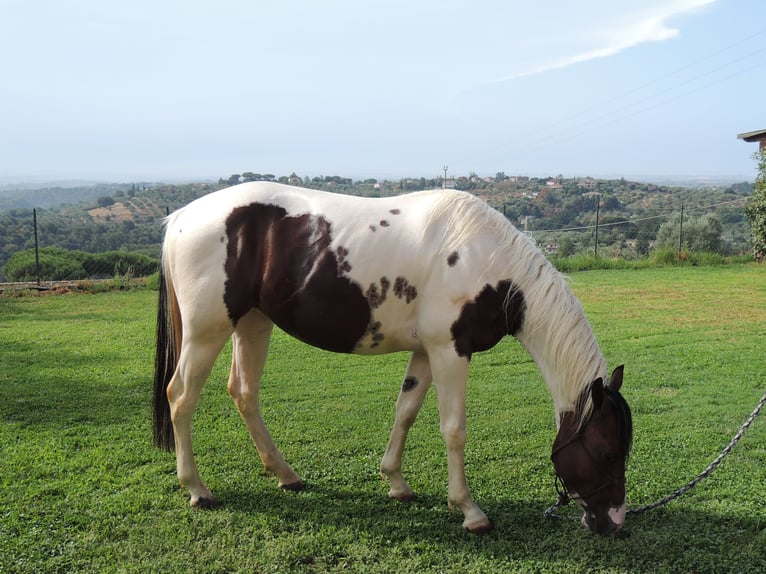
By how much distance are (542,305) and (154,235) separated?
1593cm

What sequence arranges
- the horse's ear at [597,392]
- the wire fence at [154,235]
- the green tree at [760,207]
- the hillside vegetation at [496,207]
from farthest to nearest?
the hillside vegetation at [496,207] → the wire fence at [154,235] → the green tree at [760,207] → the horse's ear at [597,392]

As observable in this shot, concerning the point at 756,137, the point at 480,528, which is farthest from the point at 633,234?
the point at 480,528

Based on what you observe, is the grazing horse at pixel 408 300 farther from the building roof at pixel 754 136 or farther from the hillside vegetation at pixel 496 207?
the building roof at pixel 754 136

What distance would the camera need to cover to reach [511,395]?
17.8 feet

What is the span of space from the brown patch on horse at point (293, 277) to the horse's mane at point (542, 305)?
1.89ft

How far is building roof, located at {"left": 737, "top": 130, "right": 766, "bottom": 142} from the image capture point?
1414 cm

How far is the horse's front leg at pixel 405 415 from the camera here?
350 centimetres

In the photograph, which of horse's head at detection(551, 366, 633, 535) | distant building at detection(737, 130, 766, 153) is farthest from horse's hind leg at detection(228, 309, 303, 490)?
distant building at detection(737, 130, 766, 153)

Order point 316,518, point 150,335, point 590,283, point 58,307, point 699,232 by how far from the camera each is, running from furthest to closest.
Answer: point 699,232 → point 590,283 → point 58,307 → point 150,335 → point 316,518

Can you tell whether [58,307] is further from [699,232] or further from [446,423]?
[699,232]

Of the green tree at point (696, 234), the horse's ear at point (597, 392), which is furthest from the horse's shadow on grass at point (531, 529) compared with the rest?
the green tree at point (696, 234)

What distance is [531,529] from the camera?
3.21m

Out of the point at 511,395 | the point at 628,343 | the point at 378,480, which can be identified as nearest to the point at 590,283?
the point at 628,343

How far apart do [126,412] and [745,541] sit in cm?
437
